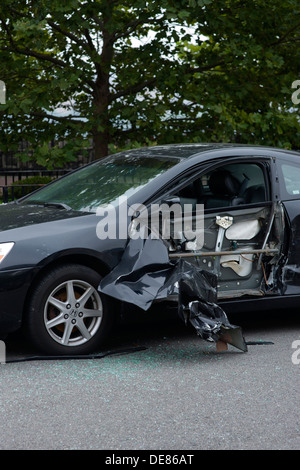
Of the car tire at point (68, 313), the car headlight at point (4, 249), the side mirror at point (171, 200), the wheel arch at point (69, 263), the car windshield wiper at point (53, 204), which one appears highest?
the side mirror at point (171, 200)

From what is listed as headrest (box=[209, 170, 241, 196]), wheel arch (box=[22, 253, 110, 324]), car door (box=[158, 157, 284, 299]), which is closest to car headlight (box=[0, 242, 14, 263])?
wheel arch (box=[22, 253, 110, 324])

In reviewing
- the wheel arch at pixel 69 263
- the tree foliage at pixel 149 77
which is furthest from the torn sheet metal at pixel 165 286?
the tree foliage at pixel 149 77

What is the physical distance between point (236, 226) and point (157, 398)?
6.60 feet

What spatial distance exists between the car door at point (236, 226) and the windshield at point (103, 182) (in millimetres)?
336

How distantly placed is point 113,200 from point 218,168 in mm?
1077

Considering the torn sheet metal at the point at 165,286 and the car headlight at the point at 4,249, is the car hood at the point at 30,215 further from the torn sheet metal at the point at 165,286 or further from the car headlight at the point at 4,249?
the torn sheet metal at the point at 165,286

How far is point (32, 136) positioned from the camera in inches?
559

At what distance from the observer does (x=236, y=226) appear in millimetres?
6266

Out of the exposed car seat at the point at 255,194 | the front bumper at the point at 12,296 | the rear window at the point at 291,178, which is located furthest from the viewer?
the rear window at the point at 291,178

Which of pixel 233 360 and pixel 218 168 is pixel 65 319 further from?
pixel 218 168

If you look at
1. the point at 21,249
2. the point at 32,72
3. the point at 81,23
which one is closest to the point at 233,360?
the point at 21,249

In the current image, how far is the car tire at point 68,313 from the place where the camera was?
5406 mm

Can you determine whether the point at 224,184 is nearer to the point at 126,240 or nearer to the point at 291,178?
the point at 291,178

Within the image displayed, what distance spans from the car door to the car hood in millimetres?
884
